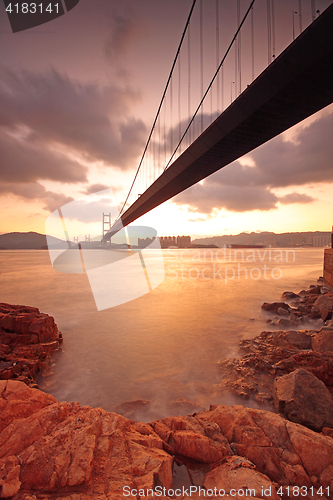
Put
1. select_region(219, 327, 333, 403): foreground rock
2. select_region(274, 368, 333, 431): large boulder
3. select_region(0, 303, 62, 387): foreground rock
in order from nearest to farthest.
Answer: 1. select_region(274, 368, 333, 431): large boulder
2. select_region(219, 327, 333, 403): foreground rock
3. select_region(0, 303, 62, 387): foreground rock

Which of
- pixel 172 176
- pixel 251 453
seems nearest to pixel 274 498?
pixel 251 453

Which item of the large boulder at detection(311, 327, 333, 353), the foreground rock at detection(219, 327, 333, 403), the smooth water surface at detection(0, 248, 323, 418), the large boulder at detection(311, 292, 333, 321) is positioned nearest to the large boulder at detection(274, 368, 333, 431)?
the foreground rock at detection(219, 327, 333, 403)

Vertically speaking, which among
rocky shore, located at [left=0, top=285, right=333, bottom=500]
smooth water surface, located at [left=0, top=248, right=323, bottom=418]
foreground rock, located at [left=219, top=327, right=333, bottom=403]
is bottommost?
smooth water surface, located at [left=0, top=248, right=323, bottom=418]

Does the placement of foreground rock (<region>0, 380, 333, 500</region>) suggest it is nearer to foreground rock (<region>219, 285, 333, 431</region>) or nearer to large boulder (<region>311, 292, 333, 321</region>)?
foreground rock (<region>219, 285, 333, 431</region>)

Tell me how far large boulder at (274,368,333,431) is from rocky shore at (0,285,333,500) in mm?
11

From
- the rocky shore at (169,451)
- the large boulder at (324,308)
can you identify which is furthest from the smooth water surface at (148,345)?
the large boulder at (324,308)

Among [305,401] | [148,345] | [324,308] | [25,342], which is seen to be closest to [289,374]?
[305,401]

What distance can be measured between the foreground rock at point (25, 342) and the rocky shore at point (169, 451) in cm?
142

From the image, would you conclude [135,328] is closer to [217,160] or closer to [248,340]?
[248,340]

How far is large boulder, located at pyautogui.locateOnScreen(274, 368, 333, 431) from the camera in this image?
7.83ft

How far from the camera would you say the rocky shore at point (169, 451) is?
149 centimetres

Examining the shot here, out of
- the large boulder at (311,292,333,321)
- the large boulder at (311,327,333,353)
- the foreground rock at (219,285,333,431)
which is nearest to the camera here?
the foreground rock at (219,285,333,431)

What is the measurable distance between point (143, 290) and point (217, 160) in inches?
327

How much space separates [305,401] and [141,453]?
2.02 meters
